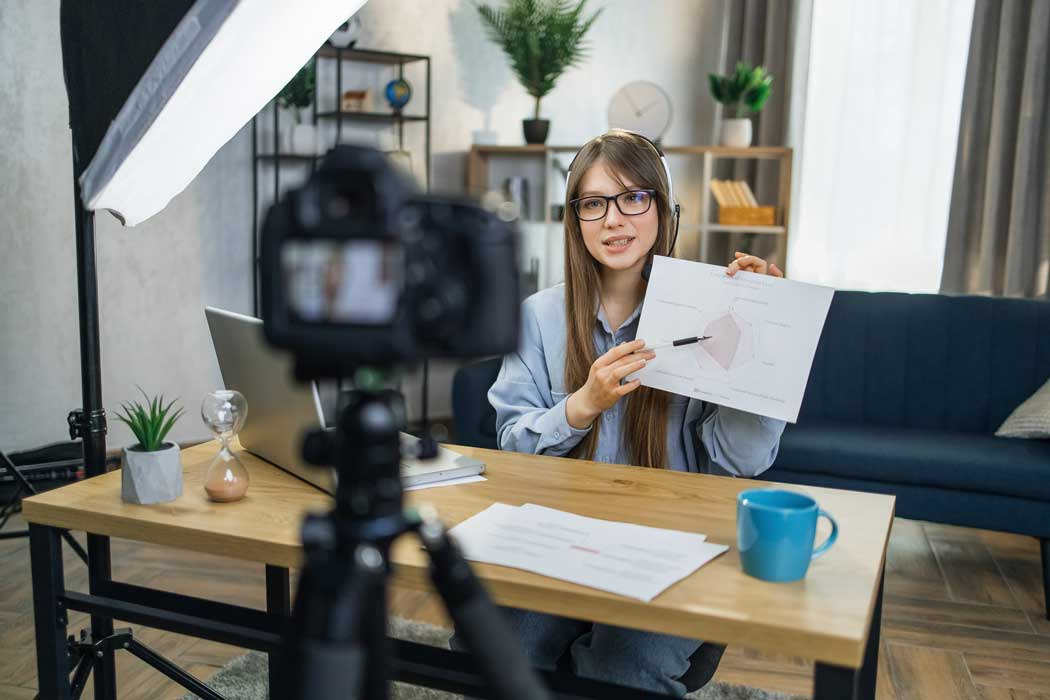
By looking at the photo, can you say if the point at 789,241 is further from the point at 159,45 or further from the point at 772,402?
the point at 159,45

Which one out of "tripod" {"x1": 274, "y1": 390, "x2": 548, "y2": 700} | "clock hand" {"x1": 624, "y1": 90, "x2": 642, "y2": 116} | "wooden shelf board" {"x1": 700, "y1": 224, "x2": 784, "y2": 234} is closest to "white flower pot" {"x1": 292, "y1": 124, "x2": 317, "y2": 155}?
"clock hand" {"x1": 624, "y1": 90, "x2": 642, "y2": 116}

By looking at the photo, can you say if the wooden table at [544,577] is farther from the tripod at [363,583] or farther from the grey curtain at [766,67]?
the grey curtain at [766,67]

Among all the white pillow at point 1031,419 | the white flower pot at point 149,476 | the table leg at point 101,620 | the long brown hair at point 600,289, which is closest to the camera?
the white flower pot at point 149,476

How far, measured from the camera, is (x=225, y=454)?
4.09ft

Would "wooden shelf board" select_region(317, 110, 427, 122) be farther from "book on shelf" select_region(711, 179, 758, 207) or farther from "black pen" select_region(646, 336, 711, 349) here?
"black pen" select_region(646, 336, 711, 349)

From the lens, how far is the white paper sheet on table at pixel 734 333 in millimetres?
1305

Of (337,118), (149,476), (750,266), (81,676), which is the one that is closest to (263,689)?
(81,676)

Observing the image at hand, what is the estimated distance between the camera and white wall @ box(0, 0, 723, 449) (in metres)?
3.47

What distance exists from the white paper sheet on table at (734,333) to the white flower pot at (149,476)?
27.8 inches

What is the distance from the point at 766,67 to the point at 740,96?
303mm

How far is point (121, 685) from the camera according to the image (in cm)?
196

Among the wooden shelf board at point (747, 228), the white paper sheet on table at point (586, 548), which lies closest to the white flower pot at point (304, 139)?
the wooden shelf board at point (747, 228)

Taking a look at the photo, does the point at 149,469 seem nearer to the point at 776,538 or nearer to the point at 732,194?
the point at 776,538

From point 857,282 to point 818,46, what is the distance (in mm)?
1075
